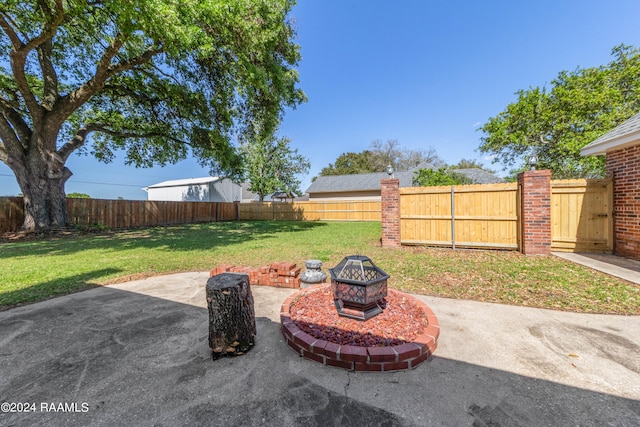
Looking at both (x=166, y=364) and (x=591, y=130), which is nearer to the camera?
(x=166, y=364)

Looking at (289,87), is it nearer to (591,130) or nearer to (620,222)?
(620,222)

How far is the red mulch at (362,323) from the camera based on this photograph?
2.28m

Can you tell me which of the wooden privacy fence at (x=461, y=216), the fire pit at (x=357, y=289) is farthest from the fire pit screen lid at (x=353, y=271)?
the wooden privacy fence at (x=461, y=216)

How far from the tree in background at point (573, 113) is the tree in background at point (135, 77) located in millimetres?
13350

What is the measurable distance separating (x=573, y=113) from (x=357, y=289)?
17676mm

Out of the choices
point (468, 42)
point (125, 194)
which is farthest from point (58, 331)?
point (125, 194)

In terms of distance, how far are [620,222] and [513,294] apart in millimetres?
4303

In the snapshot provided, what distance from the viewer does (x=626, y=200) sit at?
5.23 m

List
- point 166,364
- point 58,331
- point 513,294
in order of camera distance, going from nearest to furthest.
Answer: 1. point 166,364
2. point 58,331
3. point 513,294

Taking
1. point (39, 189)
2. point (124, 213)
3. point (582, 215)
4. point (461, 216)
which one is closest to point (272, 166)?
point (124, 213)

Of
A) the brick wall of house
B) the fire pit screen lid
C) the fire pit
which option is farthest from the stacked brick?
the brick wall of house

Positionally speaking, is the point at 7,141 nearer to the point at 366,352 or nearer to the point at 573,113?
the point at 366,352

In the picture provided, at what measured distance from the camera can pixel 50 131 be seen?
31.8 feet

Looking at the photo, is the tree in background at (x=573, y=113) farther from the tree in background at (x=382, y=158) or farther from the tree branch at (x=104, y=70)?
the tree in background at (x=382, y=158)
